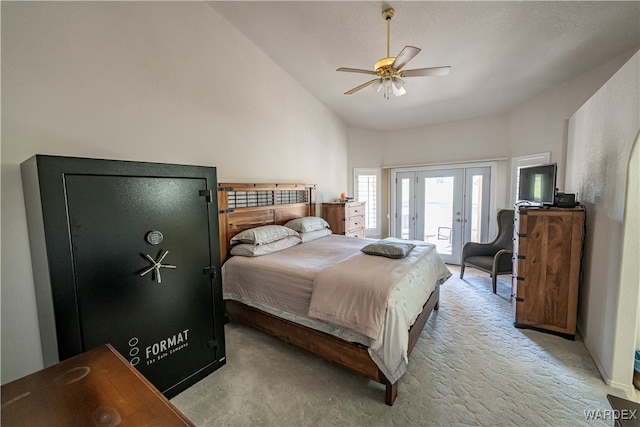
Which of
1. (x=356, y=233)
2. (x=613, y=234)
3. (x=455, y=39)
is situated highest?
(x=455, y=39)

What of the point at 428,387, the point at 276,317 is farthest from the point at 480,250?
the point at 276,317

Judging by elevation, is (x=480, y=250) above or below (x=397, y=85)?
below

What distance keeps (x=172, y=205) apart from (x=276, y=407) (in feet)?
5.44

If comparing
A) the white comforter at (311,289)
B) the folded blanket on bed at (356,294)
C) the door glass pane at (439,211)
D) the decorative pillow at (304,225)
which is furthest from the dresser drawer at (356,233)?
the folded blanket on bed at (356,294)

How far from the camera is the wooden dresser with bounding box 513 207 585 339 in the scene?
8.21 ft

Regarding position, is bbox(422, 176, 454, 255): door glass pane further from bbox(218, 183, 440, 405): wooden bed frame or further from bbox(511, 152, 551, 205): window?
bbox(218, 183, 440, 405): wooden bed frame

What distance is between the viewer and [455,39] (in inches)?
106

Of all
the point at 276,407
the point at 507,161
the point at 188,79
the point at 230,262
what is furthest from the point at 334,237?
the point at 507,161

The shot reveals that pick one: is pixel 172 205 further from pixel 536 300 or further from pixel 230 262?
pixel 536 300

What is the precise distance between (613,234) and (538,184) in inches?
45.2

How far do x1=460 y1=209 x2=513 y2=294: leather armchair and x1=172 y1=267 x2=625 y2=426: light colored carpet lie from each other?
114cm

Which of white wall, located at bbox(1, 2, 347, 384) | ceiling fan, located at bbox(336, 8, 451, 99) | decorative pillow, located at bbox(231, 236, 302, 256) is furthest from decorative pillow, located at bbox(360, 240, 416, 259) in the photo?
white wall, located at bbox(1, 2, 347, 384)

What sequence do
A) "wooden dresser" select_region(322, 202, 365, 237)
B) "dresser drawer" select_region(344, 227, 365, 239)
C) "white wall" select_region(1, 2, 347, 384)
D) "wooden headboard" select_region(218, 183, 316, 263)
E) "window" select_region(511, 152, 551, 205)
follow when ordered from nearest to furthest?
"white wall" select_region(1, 2, 347, 384)
"wooden headboard" select_region(218, 183, 316, 263)
"window" select_region(511, 152, 551, 205)
"wooden dresser" select_region(322, 202, 365, 237)
"dresser drawer" select_region(344, 227, 365, 239)

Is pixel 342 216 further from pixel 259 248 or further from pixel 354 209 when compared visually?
pixel 259 248
